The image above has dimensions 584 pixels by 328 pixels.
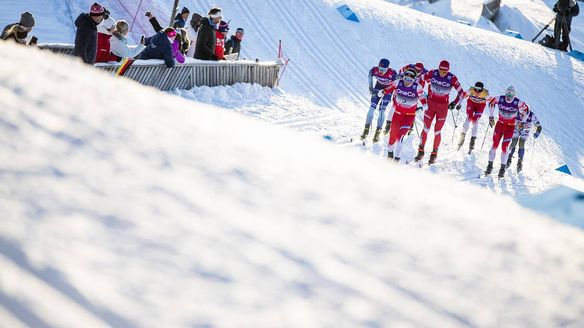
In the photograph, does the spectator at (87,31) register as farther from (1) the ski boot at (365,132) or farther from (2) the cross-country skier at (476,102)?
(2) the cross-country skier at (476,102)

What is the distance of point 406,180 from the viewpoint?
7.36 meters

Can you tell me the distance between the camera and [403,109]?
11.9 metres

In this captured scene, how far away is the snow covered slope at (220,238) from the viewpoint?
3.30m

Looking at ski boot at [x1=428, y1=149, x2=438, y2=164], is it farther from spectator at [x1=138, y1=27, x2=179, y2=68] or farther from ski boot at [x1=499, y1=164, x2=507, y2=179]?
spectator at [x1=138, y1=27, x2=179, y2=68]

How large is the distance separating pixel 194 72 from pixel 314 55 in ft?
26.0

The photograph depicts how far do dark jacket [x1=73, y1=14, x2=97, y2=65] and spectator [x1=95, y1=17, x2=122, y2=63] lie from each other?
29.6 inches

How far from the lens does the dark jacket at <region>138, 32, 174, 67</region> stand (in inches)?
444

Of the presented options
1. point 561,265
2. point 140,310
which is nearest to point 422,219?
point 561,265

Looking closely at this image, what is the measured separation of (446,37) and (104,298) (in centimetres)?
2288

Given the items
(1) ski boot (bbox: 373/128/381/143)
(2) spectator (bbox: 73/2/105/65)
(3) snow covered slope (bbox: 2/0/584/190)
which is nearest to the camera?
(2) spectator (bbox: 73/2/105/65)

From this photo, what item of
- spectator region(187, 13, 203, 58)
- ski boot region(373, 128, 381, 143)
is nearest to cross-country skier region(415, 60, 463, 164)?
ski boot region(373, 128, 381, 143)

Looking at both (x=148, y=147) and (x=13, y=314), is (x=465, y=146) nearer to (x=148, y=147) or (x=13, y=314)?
(x=148, y=147)

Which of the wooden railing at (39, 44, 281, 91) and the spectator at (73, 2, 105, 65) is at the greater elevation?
the spectator at (73, 2, 105, 65)

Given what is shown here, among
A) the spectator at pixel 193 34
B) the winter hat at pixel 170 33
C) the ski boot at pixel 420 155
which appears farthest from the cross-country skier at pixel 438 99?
the winter hat at pixel 170 33
